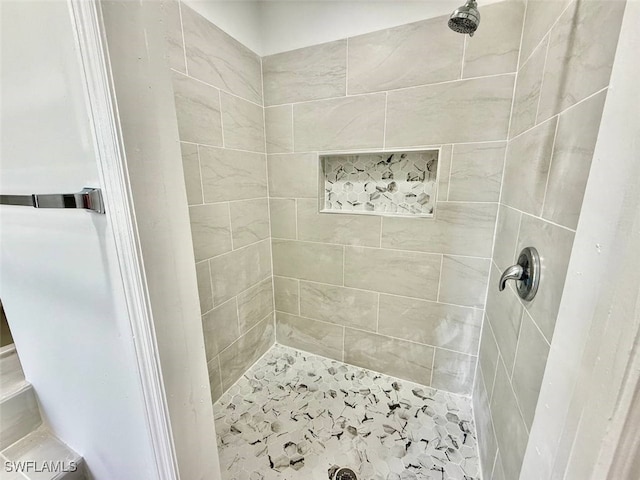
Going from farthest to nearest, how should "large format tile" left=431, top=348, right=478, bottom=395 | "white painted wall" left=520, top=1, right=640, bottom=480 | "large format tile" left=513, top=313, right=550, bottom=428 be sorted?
1. "large format tile" left=431, top=348, right=478, bottom=395
2. "large format tile" left=513, top=313, right=550, bottom=428
3. "white painted wall" left=520, top=1, right=640, bottom=480

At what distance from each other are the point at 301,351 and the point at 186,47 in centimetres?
182

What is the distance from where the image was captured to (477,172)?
1.17 meters

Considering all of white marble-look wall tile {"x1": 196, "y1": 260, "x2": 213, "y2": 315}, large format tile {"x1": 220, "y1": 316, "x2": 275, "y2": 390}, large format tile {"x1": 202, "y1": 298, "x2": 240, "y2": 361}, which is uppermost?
white marble-look wall tile {"x1": 196, "y1": 260, "x2": 213, "y2": 315}

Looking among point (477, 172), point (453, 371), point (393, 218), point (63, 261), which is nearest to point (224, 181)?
point (63, 261)

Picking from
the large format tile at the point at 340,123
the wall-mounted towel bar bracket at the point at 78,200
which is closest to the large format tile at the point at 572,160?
the large format tile at the point at 340,123

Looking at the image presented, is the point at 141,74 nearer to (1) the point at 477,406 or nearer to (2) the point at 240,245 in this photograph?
(2) the point at 240,245

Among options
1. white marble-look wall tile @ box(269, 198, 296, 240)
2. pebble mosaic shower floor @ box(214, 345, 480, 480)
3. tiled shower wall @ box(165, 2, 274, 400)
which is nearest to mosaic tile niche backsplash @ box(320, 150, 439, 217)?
white marble-look wall tile @ box(269, 198, 296, 240)

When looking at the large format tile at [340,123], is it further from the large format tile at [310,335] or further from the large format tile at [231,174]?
the large format tile at [310,335]

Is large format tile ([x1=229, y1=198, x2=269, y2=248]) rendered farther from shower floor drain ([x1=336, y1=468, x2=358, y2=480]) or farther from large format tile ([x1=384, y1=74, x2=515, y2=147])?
shower floor drain ([x1=336, y1=468, x2=358, y2=480])

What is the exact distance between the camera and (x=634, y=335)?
0.27 m

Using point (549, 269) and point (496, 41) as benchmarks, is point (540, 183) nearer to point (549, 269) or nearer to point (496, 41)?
point (549, 269)

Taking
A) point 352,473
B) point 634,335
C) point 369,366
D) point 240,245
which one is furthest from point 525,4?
point 352,473

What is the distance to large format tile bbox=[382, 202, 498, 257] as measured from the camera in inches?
47.5

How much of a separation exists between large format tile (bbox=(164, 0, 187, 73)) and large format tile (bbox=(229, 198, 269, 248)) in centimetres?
64
